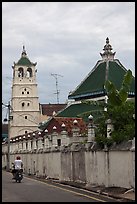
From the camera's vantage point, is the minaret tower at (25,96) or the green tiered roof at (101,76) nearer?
the green tiered roof at (101,76)

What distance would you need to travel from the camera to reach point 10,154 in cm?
5519

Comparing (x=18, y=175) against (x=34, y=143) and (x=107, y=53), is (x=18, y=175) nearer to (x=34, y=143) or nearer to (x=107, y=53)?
(x=34, y=143)

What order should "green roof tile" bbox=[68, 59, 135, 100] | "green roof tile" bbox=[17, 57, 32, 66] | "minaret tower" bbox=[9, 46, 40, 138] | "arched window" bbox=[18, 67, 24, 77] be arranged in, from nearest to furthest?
1. "green roof tile" bbox=[68, 59, 135, 100]
2. "minaret tower" bbox=[9, 46, 40, 138]
3. "arched window" bbox=[18, 67, 24, 77]
4. "green roof tile" bbox=[17, 57, 32, 66]

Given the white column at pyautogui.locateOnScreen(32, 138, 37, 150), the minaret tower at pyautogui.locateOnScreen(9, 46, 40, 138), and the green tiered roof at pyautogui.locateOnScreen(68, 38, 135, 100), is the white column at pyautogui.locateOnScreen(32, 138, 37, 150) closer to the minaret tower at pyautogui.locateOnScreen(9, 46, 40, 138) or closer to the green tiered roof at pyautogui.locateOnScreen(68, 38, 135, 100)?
the green tiered roof at pyautogui.locateOnScreen(68, 38, 135, 100)

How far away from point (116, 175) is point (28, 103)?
75.0 m

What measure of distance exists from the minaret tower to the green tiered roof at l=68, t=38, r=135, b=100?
118 feet

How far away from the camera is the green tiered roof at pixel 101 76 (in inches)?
2093

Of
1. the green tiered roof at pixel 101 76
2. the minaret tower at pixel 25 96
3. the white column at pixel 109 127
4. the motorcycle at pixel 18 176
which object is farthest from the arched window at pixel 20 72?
the white column at pixel 109 127

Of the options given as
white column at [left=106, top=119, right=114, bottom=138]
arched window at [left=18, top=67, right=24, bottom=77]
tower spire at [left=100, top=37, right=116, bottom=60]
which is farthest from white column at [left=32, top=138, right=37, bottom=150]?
arched window at [left=18, top=67, right=24, bottom=77]

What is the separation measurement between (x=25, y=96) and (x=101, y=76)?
39462 millimetres

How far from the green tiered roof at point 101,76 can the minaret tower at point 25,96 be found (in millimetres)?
36112

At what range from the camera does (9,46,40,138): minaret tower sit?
300 ft

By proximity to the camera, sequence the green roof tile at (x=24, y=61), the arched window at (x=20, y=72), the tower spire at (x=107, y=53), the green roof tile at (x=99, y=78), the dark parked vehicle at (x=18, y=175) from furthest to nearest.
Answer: the green roof tile at (x=24, y=61) < the arched window at (x=20, y=72) < the tower spire at (x=107, y=53) < the green roof tile at (x=99, y=78) < the dark parked vehicle at (x=18, y=175)

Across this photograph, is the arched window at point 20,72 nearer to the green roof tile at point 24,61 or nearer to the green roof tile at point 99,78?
the green roof tile at point 24,61
